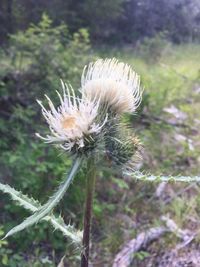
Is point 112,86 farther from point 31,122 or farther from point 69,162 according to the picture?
point 31,122

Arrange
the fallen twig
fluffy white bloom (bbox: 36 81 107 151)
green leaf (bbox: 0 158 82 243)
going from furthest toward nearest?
1. the fallen twig
2. fluffy white bloom (bbox: 36 81 107 151)
3. green leaf (bbox: 0 158 82 243)

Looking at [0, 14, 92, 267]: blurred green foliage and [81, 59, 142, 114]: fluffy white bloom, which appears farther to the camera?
[0, 14, 92, 267]: blurred green foliage

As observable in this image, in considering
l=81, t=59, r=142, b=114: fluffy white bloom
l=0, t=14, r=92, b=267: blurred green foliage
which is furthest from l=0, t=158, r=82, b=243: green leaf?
l=0, t=14, r=92, b=267: blurred green foliage

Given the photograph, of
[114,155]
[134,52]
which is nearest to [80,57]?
[114,155]

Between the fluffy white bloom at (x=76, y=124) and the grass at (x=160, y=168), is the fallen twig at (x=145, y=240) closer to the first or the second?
the grass at (x=160, y=168)

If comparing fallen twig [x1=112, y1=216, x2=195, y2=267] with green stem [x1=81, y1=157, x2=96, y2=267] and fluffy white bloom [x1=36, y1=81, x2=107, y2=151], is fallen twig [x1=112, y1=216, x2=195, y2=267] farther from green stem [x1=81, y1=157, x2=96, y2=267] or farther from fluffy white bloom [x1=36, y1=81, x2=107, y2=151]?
fluffy white bloom [x1=36, y1=81, x2=107, y2=151]

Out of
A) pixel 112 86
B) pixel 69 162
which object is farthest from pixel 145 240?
pixel 112 86

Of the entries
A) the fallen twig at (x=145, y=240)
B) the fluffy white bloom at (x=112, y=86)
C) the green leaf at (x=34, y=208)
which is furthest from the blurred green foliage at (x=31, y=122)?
the fluffy white bloom at (x=112, y=86)

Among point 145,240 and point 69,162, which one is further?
point 69,162

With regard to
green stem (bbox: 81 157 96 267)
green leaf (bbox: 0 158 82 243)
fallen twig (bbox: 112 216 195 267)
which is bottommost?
fallen twig (bbox: 112 216 195 267)
